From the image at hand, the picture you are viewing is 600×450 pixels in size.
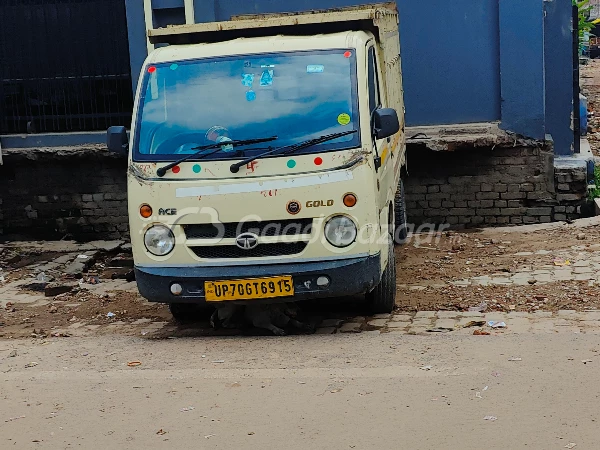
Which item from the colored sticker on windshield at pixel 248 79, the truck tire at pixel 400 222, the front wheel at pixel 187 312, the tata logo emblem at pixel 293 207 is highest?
the colored sticker on windshield at pixel 248 79

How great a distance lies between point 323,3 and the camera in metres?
11.1

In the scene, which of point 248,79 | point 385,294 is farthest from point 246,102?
point 385,294

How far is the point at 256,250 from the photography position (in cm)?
656

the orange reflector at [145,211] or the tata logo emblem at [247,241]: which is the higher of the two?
the orange reflector at [145,211]

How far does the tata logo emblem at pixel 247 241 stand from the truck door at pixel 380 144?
0.97 meters

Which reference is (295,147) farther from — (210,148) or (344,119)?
(210,148)

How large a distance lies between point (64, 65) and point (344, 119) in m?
6.08

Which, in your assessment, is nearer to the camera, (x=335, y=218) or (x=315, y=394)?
(x=315, y=394)

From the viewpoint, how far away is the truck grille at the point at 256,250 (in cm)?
654

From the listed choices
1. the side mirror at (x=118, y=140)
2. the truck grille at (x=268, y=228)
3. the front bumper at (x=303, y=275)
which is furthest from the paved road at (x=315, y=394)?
the side mirror at (x=118, y=140)

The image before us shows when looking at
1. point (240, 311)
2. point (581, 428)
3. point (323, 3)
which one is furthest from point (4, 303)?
point (581, 428)

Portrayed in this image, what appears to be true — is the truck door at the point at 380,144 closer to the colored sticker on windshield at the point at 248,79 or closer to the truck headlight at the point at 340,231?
the truck headlight at the point at 340,231

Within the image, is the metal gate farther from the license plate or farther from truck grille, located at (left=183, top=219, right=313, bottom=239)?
the license plate

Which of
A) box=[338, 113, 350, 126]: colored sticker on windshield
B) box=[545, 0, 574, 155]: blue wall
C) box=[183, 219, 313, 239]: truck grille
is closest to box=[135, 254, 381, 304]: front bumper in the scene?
box=[183, 219, 313, 239]: truck grille
